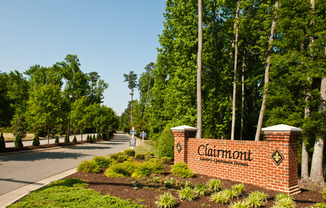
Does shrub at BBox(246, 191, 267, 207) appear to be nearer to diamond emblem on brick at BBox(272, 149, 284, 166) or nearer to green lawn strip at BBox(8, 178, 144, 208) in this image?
diamond emblem on brick at BBox(272, 149, 284, 166)

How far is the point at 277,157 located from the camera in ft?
24.4

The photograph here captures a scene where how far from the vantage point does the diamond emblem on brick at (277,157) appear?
7371mm

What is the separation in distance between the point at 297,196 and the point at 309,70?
22.5 ft

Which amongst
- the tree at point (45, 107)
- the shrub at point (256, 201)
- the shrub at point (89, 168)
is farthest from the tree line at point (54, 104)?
the shrub at point (256, 201)

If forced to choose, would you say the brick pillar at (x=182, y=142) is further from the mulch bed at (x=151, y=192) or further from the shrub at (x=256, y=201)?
the shrub at (x=256, y=201)

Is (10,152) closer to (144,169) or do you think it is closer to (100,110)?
(144,169)

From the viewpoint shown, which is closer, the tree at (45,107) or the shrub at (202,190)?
the shrub at (202,190)

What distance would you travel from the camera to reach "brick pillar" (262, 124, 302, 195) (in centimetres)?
725

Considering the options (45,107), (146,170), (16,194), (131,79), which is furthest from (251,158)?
(131,79)

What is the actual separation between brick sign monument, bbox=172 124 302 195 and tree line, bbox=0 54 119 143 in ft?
48.4

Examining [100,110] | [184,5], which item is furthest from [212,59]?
[100,110]

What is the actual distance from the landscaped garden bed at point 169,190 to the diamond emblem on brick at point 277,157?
972mm

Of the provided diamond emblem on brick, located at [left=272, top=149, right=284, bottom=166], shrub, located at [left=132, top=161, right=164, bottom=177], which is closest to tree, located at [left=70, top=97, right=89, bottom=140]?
shrub, located at [left=132, top=161, right=164, bottom=177]

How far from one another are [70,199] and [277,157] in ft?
20.5
